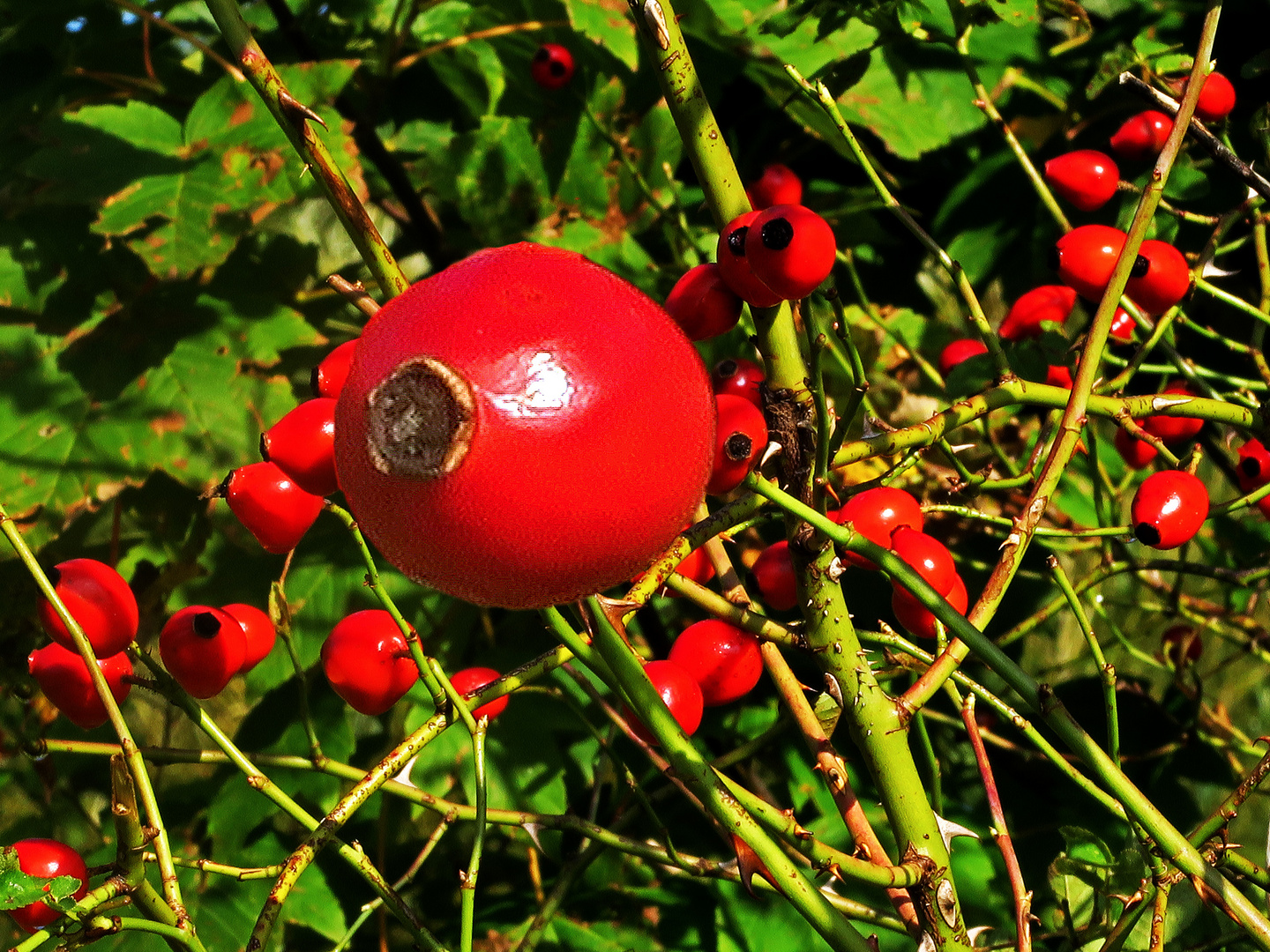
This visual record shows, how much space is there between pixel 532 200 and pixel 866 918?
1.05 metres

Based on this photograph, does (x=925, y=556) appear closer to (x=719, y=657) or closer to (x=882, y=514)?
(x=882, y=514)

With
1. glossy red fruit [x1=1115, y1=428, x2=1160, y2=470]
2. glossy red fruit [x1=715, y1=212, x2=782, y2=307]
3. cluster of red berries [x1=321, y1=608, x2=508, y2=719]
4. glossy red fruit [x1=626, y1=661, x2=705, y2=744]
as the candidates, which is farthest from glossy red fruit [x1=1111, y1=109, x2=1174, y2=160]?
cluster of red berries [x1=321, y1=608, x2=508, y2=719]

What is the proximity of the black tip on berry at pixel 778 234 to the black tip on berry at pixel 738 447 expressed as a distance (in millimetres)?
118

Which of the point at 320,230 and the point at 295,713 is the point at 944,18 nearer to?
the point at 320,230

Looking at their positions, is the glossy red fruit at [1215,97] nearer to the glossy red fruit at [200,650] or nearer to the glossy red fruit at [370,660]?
the glossy red fruit at [370,660]

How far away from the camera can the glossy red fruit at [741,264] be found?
688 mm

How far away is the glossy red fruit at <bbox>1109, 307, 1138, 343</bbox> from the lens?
107cm

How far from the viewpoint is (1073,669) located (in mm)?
1599

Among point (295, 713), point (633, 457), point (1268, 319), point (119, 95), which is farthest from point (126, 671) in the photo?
point (1268, 319)

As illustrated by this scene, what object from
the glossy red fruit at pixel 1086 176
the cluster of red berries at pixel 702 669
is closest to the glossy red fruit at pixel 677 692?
the cluster of red berries at pixel 702 669

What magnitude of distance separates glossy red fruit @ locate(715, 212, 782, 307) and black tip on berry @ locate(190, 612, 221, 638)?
0.53 meters

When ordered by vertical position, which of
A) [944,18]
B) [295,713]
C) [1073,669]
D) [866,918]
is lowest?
[1073,669]

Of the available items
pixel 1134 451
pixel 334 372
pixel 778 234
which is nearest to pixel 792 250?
pixel 778 234

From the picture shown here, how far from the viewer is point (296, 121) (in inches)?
23.7
